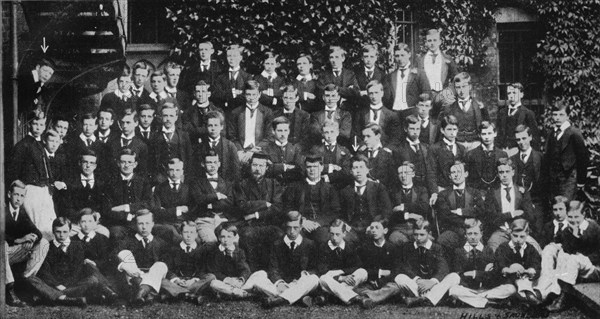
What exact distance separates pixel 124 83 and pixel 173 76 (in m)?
0.55

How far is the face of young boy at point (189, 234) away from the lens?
8070 millimetres

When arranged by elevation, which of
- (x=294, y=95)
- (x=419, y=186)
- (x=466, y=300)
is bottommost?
(x=466, y=300)

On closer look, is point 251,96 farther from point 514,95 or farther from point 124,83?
point 514,95

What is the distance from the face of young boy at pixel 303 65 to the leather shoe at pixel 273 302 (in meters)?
2.47

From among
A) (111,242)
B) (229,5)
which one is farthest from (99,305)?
(229,5)

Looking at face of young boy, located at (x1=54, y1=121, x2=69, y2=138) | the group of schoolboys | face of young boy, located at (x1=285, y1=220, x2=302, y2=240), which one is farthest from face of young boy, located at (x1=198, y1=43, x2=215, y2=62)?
Answer: face of young boy, located at (x1=285, y1=220, x2=302, y2=240)

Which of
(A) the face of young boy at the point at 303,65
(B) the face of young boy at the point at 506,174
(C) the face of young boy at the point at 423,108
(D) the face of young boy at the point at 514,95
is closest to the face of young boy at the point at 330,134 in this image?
(A) the face of young boy at the point at 303,65

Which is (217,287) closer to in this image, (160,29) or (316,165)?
(316,165)

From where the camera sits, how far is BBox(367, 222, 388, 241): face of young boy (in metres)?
8.09

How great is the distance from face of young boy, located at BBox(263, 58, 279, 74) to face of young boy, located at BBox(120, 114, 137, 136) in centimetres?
155

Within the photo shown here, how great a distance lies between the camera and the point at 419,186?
8156 mm

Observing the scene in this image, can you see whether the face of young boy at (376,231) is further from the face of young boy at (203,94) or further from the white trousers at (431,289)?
the face of young boy at (203,94)

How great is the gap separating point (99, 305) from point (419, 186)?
3.73m

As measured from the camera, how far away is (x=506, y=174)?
818 cm
